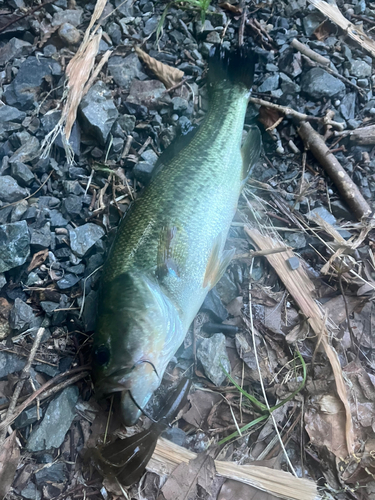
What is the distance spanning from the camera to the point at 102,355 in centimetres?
204

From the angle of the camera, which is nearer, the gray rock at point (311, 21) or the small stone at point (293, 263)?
the small stone at point (293, 263)

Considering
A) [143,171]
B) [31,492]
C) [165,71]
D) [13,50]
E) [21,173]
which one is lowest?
[31,492]

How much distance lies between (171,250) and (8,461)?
1527 millimetres

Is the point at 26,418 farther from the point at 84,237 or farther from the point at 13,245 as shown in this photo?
the point at 84,237

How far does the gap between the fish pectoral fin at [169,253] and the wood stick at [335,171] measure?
1.47 m

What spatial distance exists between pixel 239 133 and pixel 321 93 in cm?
91

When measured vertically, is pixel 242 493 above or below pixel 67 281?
below

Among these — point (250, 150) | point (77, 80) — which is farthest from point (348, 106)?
point (77, 80)

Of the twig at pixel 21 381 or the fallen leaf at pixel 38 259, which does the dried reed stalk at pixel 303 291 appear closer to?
the fallen leaf at pixel 38 259

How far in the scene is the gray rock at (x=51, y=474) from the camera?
201 centimetres

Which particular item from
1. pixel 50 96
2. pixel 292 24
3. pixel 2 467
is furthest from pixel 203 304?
pixel 292 24

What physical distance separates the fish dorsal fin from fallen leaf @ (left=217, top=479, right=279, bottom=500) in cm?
119

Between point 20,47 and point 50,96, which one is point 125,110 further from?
point 20,47

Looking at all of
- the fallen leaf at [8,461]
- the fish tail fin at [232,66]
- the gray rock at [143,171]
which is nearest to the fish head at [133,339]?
the fallen leaf at [8,461]
